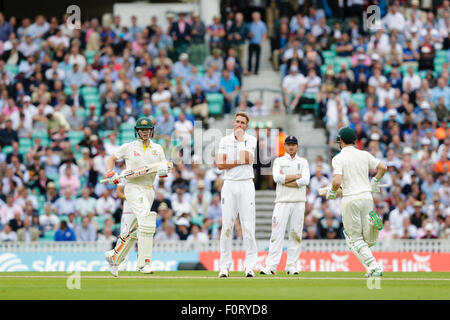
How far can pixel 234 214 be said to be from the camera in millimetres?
16828

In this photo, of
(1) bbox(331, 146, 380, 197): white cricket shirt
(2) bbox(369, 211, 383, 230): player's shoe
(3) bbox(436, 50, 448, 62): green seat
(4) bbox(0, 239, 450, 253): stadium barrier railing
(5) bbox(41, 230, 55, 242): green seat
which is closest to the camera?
(2) bbox(369, 211, 383, 230): player's shoe

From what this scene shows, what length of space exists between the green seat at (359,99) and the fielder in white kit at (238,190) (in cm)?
1486

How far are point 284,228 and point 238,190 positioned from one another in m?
1.61

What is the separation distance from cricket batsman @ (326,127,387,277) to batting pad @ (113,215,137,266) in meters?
3.39

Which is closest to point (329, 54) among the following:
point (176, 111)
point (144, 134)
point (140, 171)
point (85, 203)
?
point (176, 111)

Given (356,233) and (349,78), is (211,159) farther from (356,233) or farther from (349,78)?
(356,233)

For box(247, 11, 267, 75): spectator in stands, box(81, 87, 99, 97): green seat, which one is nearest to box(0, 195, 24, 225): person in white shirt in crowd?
box(81, 87, 99, 97): green seat

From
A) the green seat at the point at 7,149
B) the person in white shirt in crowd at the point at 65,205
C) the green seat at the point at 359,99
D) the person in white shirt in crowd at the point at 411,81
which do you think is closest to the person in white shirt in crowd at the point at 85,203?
the person in white shirt in crowd at the point at 65,205

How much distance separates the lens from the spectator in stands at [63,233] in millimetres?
26094

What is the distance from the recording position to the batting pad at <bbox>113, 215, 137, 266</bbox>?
1733 cm

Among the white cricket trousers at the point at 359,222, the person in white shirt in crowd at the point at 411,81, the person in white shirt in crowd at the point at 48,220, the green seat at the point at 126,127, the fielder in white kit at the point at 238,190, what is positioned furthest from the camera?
the person in white shirt in crowd at the point at 411,81

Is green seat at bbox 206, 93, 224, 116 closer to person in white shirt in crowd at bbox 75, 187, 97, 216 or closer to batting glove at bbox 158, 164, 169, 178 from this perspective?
person in white shirt in crowd at bbox 75, 187, 97, 216

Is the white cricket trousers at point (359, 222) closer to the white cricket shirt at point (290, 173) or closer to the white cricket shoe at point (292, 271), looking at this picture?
the white cricket shirt at point (290, 173)

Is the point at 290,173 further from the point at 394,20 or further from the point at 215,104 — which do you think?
the point at 394,20
